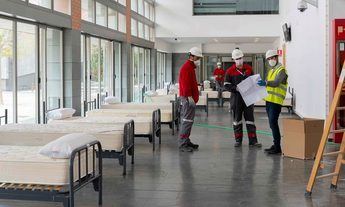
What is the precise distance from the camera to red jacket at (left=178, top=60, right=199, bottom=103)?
838 centimetres

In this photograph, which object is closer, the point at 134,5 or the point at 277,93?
the point at 277,93

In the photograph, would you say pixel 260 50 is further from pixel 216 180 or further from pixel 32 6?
pixel 216 180

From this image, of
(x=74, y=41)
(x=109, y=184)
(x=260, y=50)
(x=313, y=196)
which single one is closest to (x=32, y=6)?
(x=74, y=41)

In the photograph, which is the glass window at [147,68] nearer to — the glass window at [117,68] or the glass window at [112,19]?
the glass window at [117,68]

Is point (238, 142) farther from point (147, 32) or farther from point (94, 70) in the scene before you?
point (147, 32)

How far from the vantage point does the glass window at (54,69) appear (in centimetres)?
1012

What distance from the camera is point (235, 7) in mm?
20312

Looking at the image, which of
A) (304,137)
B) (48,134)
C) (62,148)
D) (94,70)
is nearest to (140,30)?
(94,70)

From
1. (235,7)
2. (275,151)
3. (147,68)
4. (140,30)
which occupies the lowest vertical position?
(275,151)

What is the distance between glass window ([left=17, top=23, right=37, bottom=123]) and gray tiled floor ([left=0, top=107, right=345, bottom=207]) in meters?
2.21

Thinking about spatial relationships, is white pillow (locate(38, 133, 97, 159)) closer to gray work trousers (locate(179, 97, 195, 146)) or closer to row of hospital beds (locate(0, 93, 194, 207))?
row of hospital beds (locate(0, 93, 194, 207))

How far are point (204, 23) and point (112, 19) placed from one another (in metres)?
6.89

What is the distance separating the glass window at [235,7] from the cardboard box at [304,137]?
43.0 feet

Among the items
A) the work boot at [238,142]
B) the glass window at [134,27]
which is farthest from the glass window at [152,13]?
the work boot at [238,142]
